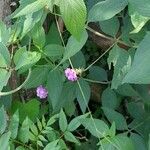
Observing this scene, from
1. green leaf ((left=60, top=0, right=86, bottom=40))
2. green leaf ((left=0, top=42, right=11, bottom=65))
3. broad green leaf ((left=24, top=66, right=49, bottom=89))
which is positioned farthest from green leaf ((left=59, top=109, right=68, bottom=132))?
green leaf ((left=60, top=0, right=86, bottom=40))

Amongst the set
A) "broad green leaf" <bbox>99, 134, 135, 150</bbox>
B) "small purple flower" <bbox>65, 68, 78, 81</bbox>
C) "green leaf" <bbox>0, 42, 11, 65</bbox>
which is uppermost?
"green leaf" <bbox>0, 42, 11, 65</bbox>

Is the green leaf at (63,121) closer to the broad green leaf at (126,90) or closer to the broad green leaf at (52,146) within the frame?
the broad green leaf at (52,146)

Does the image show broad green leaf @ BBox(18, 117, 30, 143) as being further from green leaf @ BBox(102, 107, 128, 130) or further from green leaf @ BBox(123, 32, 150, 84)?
green leaf @ BBox(123, 32, 150, 84)

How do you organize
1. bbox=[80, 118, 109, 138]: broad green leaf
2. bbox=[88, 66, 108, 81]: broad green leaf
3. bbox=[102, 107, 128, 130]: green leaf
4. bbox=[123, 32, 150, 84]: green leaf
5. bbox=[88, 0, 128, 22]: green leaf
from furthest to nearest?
bbox=[88, 66, 108, 81]: broad green leaf < bbox=[102, 107, 128, 130]: green leaf < bbox=[80, 118, 109, 138]: broad green leaf < bbox=[88, 0, 128, 22]: green leaf < bbox=[123, 32, 150, 84]: green leaf

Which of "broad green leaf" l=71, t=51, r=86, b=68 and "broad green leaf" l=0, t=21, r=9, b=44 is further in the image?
"broad green leaf" l=71, t=51, r=86, b=68

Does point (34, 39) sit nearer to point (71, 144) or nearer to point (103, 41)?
point (103, 41)

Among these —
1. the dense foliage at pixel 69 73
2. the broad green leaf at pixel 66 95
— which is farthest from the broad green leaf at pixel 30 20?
the broad green leaf at pixel 66 95
